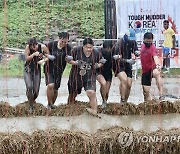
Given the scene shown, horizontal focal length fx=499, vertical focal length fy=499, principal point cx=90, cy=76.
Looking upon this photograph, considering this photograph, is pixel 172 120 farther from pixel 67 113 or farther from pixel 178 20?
pixel 178 20

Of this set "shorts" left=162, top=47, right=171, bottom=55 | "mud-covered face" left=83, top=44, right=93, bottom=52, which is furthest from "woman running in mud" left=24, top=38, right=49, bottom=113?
"shorts" left=162, top=47, right=171, bottom=55

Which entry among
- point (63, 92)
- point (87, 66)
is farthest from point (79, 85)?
point (63, 92)

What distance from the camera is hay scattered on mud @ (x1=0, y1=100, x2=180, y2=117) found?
29.2 feet

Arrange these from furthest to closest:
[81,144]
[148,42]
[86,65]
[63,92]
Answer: [63,92], [148,42], [86,65], [81,144]

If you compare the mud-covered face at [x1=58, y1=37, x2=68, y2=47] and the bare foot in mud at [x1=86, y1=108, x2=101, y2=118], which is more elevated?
the mud-covered face at [x1=58, y1=37, x2=68, y2=47]

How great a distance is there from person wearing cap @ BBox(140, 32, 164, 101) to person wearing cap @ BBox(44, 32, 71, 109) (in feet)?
4.76

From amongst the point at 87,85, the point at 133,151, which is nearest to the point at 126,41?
the point at 87,85

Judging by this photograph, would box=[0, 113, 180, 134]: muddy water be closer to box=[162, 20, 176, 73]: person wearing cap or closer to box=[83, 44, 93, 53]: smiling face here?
box=[83, 44, 93, 53]: smiling face

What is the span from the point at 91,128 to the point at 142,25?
23.8 feet

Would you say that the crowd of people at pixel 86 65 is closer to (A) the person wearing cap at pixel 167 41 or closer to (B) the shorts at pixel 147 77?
(B) the shorts at pixel 147 77

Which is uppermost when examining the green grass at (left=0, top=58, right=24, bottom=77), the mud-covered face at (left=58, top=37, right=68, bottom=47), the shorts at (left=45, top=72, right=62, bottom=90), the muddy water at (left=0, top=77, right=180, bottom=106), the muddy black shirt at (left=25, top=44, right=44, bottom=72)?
the mud-covered face at (left=58, top=37, right=68, bottom=47)

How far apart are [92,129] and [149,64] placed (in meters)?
2.19

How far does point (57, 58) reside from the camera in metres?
9.01

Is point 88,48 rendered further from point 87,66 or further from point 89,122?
point 89,122
